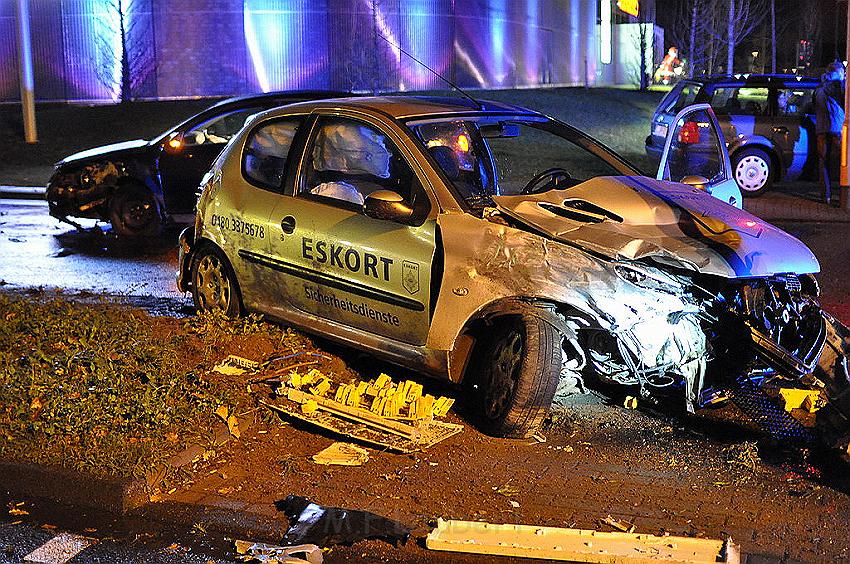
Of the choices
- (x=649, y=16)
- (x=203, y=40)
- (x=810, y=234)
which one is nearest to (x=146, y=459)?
(x=810, y=234)

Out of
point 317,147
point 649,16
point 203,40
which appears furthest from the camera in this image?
point 649,16

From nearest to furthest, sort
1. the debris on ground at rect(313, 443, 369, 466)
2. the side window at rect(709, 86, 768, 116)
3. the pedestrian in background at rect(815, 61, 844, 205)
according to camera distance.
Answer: the debris on ground at rect(313, 443, 369, 466), the pedestrian in background at rect(815, 61, 844, 205), the side window at rect(709, 86, 768, 116)

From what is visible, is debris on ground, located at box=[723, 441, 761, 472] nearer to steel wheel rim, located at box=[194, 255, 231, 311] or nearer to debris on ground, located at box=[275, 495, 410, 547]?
debris on ground, located at box=[275, 495, 410, 547]

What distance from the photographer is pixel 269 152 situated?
7754 mm

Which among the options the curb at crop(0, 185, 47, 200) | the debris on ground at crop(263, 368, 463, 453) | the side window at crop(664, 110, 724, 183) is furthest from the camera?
the curb at crop(0, 185, 47, 200)

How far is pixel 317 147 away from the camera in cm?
739

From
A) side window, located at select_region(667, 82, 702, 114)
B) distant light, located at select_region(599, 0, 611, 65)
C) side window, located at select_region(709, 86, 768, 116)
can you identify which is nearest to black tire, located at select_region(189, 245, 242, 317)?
side window, located at select_region(667, 82, 702, 114)

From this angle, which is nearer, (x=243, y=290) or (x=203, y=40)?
(x=243, y=290)

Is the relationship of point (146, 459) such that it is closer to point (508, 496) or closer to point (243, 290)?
point (508, 496)

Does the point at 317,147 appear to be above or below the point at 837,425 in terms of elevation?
above

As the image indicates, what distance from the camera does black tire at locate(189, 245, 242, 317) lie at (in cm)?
793

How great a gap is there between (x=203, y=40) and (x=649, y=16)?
2697 cm

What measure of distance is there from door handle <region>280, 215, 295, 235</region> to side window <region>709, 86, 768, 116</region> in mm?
11921

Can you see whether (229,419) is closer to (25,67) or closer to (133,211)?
(133,211)
